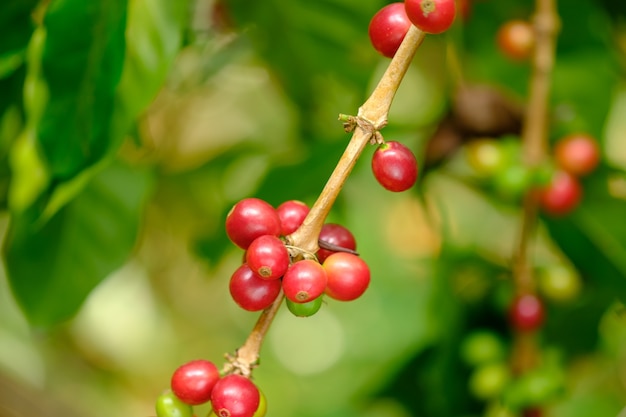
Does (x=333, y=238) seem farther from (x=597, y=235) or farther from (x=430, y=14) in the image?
(x=597, y=235)

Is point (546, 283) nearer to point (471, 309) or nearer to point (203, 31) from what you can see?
point (471, 309)

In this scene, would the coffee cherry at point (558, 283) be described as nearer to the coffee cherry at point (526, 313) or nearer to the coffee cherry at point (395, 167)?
the coffee cherry at point (526, 313)

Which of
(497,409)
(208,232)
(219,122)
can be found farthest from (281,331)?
(497,409)

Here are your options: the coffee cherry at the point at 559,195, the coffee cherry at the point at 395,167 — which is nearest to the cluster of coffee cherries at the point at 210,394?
the coffee cherry at the point at 395,167

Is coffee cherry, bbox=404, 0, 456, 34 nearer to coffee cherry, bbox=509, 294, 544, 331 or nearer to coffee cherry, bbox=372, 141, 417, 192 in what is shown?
coffee cherry, bbox=372, 141, 417, 192

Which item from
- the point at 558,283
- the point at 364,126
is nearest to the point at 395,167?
the point at 364,126
